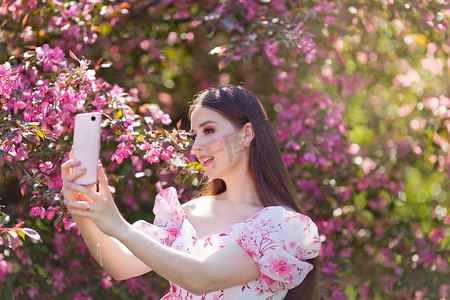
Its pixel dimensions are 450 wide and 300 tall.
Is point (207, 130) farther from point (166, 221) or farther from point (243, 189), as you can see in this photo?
point (166, 221)

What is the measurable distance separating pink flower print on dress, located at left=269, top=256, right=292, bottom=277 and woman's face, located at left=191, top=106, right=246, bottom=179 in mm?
346

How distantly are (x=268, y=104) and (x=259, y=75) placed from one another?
0.74 ft

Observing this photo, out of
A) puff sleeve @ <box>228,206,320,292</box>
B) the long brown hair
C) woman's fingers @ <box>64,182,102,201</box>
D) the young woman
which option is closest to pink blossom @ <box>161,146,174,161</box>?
the young woman

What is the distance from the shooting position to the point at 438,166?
4.32m

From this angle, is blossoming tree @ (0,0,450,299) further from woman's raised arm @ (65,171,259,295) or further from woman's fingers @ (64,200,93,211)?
woman's fingers @ (64,200,93,211)

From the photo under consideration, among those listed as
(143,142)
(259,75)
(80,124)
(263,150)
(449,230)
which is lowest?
(449,230)

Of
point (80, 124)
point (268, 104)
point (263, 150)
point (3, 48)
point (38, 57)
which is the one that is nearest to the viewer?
point (80, 124)

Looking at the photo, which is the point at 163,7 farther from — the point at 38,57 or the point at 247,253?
the point at 247,253

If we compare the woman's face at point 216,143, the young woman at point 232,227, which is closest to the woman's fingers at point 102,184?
the young woman at point 232,227

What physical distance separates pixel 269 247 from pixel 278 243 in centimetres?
4

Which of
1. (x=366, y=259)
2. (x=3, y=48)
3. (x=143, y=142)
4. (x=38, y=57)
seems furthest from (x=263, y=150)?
(x=366, y=259)

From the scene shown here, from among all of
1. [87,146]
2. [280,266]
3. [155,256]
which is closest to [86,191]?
[87,146]

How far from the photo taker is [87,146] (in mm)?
2105

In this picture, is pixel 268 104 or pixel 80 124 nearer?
pixel 80 124
